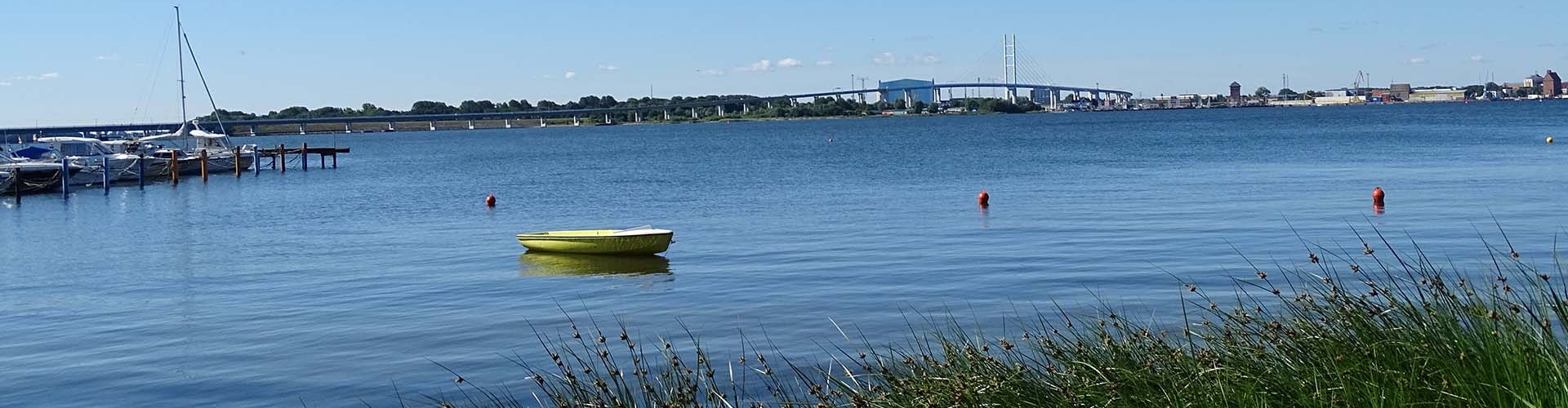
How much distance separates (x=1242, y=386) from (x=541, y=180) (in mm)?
59817

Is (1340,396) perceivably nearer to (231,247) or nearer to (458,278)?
(458,278)

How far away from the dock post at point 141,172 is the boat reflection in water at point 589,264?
127ft

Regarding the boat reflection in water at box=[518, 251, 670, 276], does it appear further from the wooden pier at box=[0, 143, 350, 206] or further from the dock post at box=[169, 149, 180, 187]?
the dock post at box=[169, 149, 180, 187]

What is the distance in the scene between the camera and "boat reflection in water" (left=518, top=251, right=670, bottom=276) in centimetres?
2550

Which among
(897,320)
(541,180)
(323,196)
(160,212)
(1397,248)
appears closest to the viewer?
(897,320)

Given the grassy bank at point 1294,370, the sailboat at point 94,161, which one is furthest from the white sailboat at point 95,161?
the grassy bank at point 1294,370

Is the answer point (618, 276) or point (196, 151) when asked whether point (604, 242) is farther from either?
point (196, 151)

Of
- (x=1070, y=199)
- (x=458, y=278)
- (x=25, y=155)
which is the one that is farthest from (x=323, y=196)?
(x=458, y=278)

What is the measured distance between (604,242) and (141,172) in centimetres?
4085

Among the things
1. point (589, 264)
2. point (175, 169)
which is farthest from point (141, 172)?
point (589, 264)

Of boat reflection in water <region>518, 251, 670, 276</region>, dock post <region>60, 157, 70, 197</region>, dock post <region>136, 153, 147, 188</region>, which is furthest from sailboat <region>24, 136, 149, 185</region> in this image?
boat reflection in water <region>518, 251, 670, 276</region>

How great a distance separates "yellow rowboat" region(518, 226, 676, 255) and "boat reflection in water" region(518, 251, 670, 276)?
11cm

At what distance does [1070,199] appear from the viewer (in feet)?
131

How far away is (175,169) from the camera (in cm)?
6481
